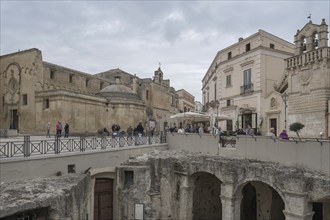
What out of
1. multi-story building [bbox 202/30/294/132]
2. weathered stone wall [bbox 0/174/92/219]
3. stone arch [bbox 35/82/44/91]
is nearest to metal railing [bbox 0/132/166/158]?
weathered stone wall [bbox 0/174/92/219]

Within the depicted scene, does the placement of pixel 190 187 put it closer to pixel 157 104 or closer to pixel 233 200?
pixel 233 200

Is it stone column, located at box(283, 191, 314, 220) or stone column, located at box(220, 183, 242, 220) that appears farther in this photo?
stone column, located at box(220, 183, 242, 220)

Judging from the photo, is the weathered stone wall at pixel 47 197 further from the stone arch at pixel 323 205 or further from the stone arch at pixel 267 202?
the stone arch at pixel 267 202

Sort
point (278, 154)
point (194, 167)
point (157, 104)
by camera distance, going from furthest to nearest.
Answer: point (157, 104), point (194, 167), point (278, 154)

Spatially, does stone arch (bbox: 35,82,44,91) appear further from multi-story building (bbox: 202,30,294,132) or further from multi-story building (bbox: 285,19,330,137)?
multi-story building (bbox: 285,19,330,137)

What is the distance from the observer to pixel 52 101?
74.0 ft

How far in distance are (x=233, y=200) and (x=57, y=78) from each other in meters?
20.8

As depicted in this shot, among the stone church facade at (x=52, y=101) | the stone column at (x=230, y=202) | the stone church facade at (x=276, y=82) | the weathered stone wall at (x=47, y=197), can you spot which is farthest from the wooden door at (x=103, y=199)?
the stone church facade at (x=276, y=82)

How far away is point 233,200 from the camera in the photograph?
13078mm

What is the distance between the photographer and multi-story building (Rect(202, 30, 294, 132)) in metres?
22.5

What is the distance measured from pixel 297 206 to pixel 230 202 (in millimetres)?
3135

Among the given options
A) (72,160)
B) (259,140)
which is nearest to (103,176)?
(72,160)

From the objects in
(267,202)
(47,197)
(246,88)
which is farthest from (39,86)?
(267,202)

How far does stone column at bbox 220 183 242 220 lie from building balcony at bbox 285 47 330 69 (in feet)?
33.2
